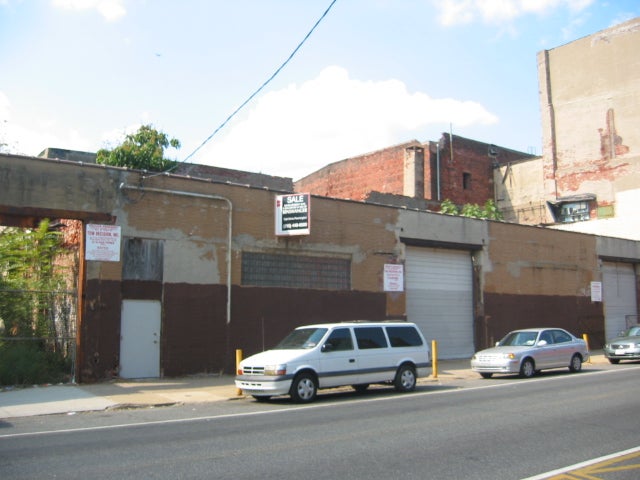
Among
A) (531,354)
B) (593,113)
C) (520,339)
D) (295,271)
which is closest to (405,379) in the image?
(531,354)

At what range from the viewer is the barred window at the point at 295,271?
19.8 m

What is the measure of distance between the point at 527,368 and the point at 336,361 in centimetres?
706

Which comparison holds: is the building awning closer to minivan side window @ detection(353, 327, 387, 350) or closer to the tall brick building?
the tall brick building

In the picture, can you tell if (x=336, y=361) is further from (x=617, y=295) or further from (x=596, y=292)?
(x=617, y=295)

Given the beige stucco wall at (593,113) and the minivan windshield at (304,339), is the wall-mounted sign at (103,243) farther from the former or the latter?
the beige stucco wall at (593,113)

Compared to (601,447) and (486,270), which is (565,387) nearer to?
(601,447)

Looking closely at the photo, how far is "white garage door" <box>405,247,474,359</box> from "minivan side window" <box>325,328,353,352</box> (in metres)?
10.1

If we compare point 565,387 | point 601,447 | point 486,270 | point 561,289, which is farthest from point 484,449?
point 561,289

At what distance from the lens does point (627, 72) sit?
39.4 meters

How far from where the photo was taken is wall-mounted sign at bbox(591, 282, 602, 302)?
3212 cm

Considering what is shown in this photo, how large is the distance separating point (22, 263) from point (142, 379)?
666 centimetres

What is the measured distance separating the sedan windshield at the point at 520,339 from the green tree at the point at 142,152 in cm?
1900

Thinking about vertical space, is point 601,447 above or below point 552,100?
below

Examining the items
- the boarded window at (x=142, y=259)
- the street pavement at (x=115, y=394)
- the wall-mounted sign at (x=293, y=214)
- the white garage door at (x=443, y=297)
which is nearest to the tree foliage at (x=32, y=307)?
the street pavement at (x=115, y=394)
